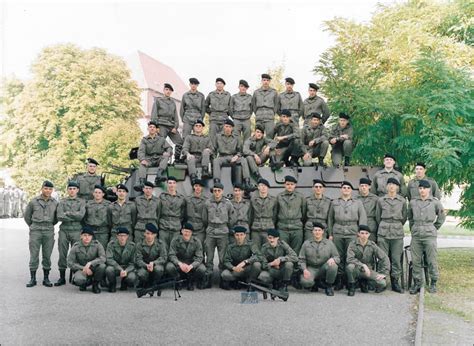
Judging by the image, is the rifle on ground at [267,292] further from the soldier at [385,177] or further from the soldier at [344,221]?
the soldier at [385,177]

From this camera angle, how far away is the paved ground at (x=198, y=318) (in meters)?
6.52

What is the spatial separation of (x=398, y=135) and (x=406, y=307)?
545cm

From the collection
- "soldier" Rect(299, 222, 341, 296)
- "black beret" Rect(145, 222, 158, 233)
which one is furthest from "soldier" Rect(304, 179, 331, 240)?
"black beret" Rect(145, 222, 158, 233)

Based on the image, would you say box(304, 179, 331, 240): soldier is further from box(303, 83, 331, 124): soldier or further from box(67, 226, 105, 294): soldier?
box(67, 226, 105, 294): soldier

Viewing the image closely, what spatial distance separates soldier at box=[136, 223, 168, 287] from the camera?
940 cm

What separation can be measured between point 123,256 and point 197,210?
5.04 feet

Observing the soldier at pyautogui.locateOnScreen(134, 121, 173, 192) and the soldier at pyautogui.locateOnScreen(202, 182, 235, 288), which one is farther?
the soldier at pyautogui.locateOnScreen(134, 121, 173, 192)

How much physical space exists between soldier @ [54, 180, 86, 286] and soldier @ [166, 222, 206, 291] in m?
1.78

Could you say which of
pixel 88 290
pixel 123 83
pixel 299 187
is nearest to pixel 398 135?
pixel 299 187

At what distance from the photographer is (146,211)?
10.4 meters

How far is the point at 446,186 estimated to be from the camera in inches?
525

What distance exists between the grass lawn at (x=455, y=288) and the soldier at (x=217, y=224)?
11.0ft

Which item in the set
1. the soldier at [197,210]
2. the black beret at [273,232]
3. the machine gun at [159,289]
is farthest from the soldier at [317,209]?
the machine gun at [159,289]

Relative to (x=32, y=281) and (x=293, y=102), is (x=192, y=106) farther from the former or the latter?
(x=32, y=281)
